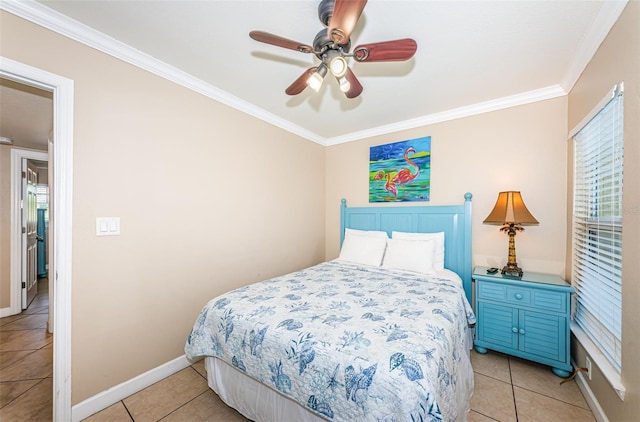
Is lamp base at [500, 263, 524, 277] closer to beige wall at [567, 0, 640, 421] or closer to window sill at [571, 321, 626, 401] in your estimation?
window sill at [571, 321, 626, 401]

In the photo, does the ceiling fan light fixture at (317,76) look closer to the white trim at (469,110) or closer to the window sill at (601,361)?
the white trim at (469,110)

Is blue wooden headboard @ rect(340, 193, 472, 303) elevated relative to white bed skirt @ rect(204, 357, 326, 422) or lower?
elevated

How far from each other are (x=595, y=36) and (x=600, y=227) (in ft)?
4.11

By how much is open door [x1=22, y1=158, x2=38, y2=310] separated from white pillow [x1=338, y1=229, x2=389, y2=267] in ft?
14.2

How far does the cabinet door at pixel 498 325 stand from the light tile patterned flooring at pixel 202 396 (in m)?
0.18

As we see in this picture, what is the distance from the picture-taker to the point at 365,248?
2943mm

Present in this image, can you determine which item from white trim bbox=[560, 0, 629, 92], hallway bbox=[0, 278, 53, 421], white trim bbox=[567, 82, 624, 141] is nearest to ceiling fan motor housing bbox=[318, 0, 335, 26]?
white trim bbox=[560, 0, 629, 92]

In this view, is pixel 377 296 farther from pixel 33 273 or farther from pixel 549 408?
pixel 33 273

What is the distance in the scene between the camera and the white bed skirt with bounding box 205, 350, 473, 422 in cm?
138

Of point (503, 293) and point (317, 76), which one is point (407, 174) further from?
point (317, 76)

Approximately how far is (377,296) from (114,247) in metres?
1.95

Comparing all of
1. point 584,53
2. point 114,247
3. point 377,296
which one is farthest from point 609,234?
point 114,247

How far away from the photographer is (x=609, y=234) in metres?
1.58

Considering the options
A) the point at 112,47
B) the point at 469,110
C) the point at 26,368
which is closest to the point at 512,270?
the point at 469,110
